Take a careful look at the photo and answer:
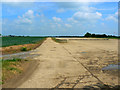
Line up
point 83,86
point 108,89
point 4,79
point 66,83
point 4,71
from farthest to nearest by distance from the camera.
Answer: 1. point 4,71
2. point 4,79
3. point 66,83
4. point 83,86
5. point 108,89

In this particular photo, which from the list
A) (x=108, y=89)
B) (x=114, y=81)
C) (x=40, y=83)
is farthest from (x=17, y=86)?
(x=114, y=81)

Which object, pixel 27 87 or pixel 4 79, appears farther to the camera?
pixel 4 79

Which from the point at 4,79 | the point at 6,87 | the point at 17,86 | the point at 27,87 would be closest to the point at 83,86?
the point at 27,87

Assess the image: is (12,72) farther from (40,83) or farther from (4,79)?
(40,83)

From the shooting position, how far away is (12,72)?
6.39 metres

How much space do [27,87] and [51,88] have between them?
2.77 feet

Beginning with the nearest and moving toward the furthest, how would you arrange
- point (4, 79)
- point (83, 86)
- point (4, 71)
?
point (83, 86)
point (4, 79)
point (4, 71)

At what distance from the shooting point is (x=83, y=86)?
474cm

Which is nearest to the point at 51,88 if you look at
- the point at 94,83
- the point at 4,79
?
the point at 94,83

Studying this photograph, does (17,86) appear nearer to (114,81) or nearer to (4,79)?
(4,79)

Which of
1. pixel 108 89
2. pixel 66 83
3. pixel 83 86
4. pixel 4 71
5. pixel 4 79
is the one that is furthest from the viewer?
pixel 4 71

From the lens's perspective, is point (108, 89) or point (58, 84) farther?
point (58, 84)

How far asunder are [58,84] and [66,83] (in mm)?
314

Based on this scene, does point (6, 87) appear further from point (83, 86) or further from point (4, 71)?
point (83, 86)
